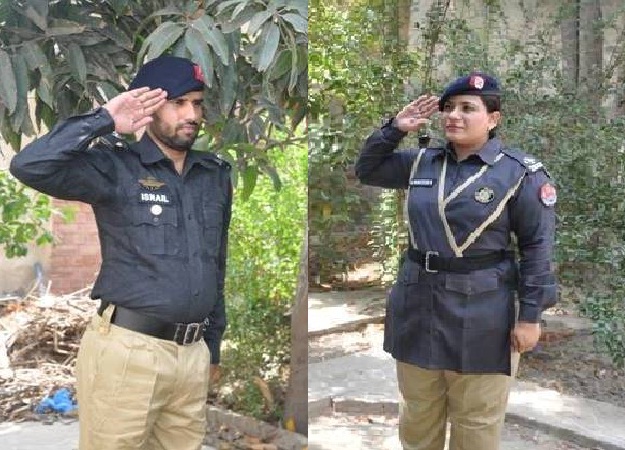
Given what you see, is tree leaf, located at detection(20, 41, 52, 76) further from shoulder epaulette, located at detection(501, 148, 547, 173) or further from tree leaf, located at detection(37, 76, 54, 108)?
shoulder epaulette, located at detection(501, 148, 547, 173)

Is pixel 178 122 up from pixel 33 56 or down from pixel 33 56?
down

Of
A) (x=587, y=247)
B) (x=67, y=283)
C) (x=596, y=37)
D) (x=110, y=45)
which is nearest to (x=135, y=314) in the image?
(x=67, y=283)

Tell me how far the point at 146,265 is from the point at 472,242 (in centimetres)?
69

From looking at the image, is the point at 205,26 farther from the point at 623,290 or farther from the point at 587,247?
the point at 623,290

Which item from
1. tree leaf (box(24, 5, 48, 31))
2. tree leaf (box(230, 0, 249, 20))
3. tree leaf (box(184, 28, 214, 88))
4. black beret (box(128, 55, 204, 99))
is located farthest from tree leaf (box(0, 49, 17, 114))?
tree leaf (box(230, 0, 249, 20))

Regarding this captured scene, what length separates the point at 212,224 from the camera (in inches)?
71.6

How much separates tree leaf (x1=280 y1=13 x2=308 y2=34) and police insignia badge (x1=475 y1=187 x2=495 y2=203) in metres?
0.56

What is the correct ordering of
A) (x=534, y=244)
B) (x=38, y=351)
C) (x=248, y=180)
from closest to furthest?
1. (x=534, y=244)
2. (x=248, y=180)
3. (x=38, y=351)

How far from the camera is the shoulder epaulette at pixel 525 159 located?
68.2 inches

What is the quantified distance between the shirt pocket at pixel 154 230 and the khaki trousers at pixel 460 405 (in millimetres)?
629

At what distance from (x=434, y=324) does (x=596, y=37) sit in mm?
753

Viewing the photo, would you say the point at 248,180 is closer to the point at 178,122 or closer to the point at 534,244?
the point at 178,122

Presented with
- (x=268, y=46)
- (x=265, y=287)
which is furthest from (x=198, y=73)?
(x=265, y=287)

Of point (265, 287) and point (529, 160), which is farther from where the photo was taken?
point (265, 287)
